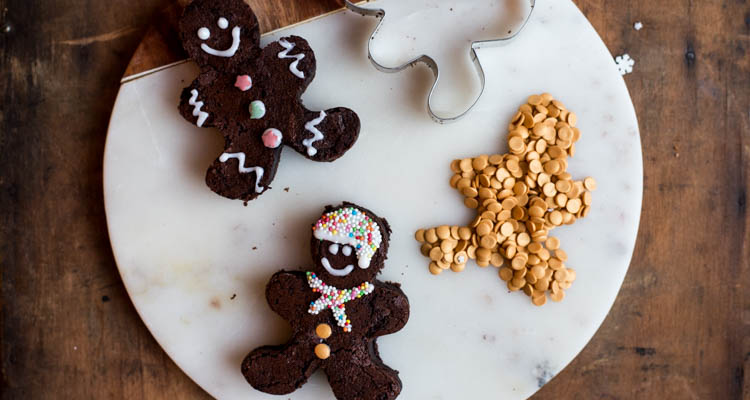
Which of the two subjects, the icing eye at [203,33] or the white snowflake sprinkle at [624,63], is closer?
the icing eye at [203,33]

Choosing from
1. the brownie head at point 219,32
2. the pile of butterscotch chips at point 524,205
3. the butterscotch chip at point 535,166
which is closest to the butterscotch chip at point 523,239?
the pile of butterscotch chips at point 524,205

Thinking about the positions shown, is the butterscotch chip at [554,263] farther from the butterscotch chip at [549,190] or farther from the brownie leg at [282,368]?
the brownie leg at [282,368]

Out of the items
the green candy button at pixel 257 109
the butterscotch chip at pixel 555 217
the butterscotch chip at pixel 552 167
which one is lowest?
the butterscotch chip at pixel 555 217

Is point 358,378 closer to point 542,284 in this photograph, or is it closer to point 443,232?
point 443,232

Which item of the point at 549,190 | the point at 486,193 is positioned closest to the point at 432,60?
the point at 486,193

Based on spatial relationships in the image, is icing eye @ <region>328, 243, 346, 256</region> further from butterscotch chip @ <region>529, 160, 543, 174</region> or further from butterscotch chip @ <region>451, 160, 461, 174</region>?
butterscotch chip @ <region>529, 160, 543, 174</region>

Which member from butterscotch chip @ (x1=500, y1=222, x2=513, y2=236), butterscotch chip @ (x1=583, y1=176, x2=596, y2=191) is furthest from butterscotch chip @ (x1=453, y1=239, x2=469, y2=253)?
butterscotch chip @ (x1=583, y1=176, x2=596, y2=191)

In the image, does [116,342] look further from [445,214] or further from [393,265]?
[445,214]

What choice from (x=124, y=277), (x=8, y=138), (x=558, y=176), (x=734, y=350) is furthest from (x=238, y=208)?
(x=734, y=350)
